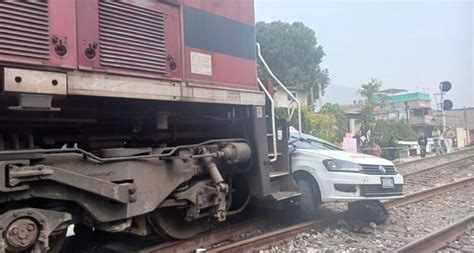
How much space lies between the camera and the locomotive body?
124 inches

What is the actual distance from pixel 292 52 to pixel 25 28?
126ft

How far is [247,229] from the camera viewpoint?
6.05 meters

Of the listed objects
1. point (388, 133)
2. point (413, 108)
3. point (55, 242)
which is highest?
point (413, 108)

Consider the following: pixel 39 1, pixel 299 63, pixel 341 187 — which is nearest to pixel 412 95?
pixel 299 63

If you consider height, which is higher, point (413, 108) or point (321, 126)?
point (413, 108)

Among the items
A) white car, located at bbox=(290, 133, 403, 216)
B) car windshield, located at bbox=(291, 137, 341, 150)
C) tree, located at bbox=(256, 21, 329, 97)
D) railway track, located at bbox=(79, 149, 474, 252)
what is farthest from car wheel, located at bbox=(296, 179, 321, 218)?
tree, located at bbox=(256, 21, 329, 97)

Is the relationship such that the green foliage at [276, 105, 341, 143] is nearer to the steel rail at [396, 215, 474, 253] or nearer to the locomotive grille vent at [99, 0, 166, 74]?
the steel rail at [396, 215, 474, 253]

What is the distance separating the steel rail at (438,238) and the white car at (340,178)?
964 millimetres

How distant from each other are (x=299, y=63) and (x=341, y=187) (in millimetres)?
35677

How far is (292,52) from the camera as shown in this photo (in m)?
40.4

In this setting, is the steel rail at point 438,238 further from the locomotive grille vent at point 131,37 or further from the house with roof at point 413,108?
the house with roof at point 413,108

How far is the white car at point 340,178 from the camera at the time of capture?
6.22 meters

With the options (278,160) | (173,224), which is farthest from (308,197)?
(173,224)

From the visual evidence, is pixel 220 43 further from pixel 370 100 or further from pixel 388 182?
pixel 370 100
